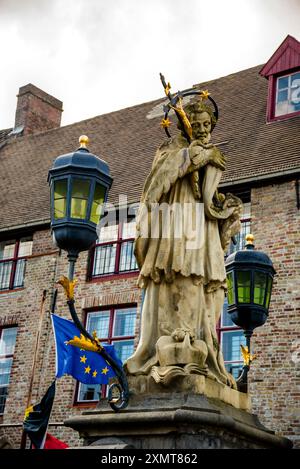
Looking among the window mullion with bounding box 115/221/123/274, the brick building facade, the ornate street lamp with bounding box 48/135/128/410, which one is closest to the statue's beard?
the ornate street lamp with bounding box 48/135/128/410

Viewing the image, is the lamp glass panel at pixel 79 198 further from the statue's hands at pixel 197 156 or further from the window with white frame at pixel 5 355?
the window with white frame at pixel 5 355

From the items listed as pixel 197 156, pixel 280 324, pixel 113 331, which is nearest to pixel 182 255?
pixel 197 156

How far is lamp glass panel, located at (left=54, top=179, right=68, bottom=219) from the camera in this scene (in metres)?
6.47

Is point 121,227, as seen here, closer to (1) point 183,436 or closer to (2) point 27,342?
(2) point 27,342

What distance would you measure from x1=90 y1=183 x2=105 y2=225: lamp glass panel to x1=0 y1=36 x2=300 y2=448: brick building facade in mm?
9033

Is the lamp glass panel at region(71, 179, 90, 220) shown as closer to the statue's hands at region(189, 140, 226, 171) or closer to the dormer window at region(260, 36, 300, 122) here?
the statue's hands at region(189, 140, 226, 171)

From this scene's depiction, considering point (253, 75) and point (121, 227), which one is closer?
point (121, 227)

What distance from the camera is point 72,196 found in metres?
6.46

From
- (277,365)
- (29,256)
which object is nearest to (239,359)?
(277,365)

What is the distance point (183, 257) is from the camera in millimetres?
6156

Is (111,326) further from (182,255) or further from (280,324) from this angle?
(182,255)

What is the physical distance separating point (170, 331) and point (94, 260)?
13252mm

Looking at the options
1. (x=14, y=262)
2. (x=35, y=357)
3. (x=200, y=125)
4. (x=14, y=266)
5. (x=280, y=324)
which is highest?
(x=14, y=262)

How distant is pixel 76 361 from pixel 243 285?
662 centimetres
